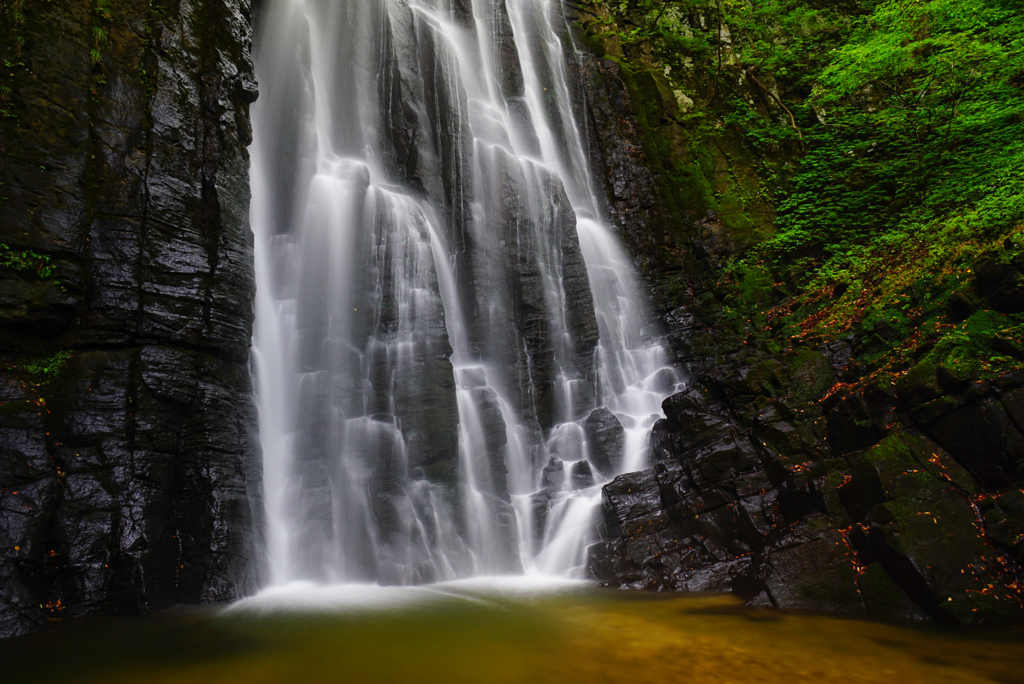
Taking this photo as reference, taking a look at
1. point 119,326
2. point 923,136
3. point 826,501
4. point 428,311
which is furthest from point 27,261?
point 923,136

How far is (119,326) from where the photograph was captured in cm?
722

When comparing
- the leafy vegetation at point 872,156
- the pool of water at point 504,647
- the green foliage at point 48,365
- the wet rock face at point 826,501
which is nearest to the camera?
the pool of water at point 504,647

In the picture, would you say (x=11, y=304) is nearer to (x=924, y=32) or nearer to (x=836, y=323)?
(x=836, y=323)

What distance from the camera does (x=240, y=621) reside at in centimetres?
613

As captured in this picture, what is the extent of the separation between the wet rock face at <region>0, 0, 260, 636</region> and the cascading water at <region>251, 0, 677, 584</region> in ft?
4.10

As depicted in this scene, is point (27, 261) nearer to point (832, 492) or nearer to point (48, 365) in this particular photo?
point (48, 365)

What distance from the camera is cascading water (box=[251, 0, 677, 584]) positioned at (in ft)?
29.7

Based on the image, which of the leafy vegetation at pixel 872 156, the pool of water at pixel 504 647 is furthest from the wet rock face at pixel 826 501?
the leafy vegetation at pixel 872 156

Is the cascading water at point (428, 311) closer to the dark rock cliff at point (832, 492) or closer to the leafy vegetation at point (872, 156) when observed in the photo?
the dark rock cliff at point (832, 492)

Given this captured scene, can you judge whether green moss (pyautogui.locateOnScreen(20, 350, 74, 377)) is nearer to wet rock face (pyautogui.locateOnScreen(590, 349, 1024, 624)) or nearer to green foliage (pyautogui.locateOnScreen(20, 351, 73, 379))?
green foliage (pyautogui.locateOnScreen(20, 351, 73, 379))

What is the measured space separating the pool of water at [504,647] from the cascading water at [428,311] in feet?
7.16

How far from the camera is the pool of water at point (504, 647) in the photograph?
14.7 feet

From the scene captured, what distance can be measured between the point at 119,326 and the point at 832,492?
9.08 metres

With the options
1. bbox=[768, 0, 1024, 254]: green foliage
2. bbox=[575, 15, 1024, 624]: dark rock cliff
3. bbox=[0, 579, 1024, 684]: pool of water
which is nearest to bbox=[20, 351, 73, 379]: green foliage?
bbox=[0, 579, 1024, 684]: pool of water
